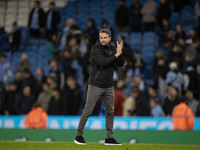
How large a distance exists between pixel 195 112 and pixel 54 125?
407 cm

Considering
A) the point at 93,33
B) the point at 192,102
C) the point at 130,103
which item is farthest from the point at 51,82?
the point at 192,102

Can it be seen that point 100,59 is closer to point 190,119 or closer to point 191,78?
point 190,119

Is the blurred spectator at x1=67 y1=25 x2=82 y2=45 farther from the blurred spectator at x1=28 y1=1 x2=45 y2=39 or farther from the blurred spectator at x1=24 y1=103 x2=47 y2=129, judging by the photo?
the blurred spectator at x1=24 y1=103 x2=47 y2=129

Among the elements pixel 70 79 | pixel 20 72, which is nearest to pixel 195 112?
pixel 70 79

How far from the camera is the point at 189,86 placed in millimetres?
13227

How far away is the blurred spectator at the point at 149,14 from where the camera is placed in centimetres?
1641

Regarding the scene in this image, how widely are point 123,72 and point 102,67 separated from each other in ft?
24.5

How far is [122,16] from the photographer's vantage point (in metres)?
16.8

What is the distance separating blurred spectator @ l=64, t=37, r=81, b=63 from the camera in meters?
15.6

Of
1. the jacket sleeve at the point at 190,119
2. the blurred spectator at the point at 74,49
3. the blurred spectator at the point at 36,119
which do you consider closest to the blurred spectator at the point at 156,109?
the jacket sleeve at the point at 190,119

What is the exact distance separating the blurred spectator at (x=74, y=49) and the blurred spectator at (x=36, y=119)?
3.61 metres

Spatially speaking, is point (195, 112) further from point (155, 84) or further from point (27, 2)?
point (27, 2)

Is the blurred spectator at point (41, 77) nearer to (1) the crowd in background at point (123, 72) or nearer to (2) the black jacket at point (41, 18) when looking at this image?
(1) the crowd in background at point (123, 72)

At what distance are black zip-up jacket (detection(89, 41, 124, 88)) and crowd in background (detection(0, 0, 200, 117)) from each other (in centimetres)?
481
